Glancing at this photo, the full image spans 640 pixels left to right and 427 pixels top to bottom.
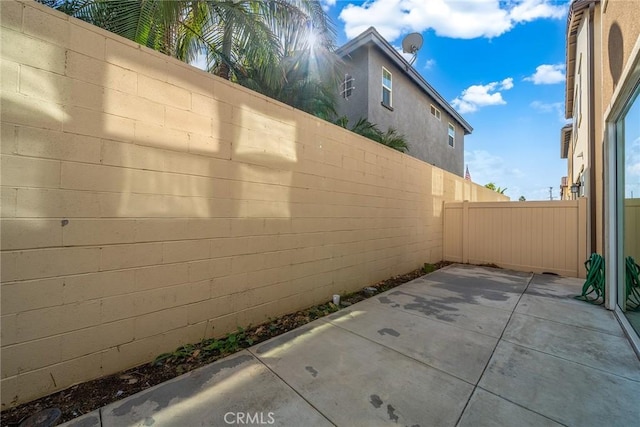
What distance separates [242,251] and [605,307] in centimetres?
504

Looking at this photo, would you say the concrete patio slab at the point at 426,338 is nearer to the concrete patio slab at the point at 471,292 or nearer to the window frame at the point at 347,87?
the concrete patio slab at the point at 471,292

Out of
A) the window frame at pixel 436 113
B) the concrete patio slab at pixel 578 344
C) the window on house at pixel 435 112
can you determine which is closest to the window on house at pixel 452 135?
the window frame at pixel 436 113

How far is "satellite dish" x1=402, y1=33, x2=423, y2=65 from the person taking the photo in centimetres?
934

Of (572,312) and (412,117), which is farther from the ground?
(412,117)

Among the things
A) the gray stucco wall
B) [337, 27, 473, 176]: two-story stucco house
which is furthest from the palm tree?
the gray stucco wall

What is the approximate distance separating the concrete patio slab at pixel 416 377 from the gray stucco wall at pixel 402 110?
22.7ft

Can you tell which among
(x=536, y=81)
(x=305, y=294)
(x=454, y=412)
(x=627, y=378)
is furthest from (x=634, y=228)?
(x=536, y=81)

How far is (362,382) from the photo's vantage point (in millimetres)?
2119

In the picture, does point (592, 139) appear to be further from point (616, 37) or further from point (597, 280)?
point (616, 37)

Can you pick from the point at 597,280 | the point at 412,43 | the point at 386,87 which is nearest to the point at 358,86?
the point at 386,87

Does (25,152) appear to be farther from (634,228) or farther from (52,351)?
(634,228)

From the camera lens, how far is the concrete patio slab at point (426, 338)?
2393 millimetres

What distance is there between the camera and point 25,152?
1.78 metres

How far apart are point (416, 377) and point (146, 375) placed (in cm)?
220
